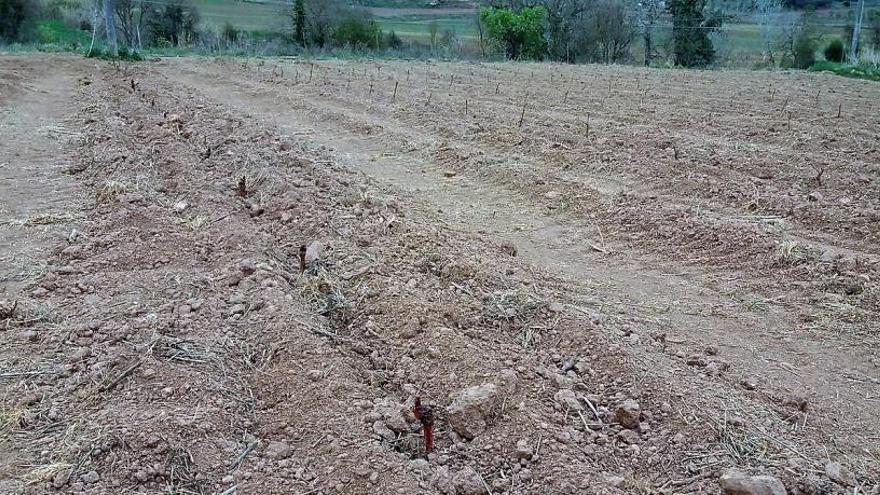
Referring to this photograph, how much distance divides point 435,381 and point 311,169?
375 centimetres

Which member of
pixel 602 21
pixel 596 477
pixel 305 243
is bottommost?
pixel 596 477

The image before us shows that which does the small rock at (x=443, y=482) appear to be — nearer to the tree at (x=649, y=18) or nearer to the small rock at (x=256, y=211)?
the small rock at (x=256, y=211)

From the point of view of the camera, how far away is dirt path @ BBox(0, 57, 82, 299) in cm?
474

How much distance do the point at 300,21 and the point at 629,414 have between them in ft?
107

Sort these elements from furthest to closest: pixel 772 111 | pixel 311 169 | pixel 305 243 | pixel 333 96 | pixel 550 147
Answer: pixel 333 96, pixel 772 111, pixel 550 147, pixel 311 169, pixel 305 243

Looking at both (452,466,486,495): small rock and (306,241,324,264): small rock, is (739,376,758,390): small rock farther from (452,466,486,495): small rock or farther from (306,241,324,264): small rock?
(306,241,324,264): small rock

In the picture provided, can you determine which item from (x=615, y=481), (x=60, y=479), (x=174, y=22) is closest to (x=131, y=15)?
(x=174, y=22)

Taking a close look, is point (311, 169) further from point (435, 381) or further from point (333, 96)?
point (333, 96)

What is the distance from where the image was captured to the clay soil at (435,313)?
283cm

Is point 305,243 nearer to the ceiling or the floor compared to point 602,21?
nearer to the floor

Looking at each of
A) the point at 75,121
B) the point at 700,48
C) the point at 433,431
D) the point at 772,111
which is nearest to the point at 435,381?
the point at 433,431

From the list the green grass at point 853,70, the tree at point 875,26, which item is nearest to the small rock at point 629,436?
the green grass at point 853,70

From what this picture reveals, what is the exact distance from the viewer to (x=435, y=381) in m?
3.27

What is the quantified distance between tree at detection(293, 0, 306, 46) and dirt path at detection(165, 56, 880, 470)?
2607 cm
